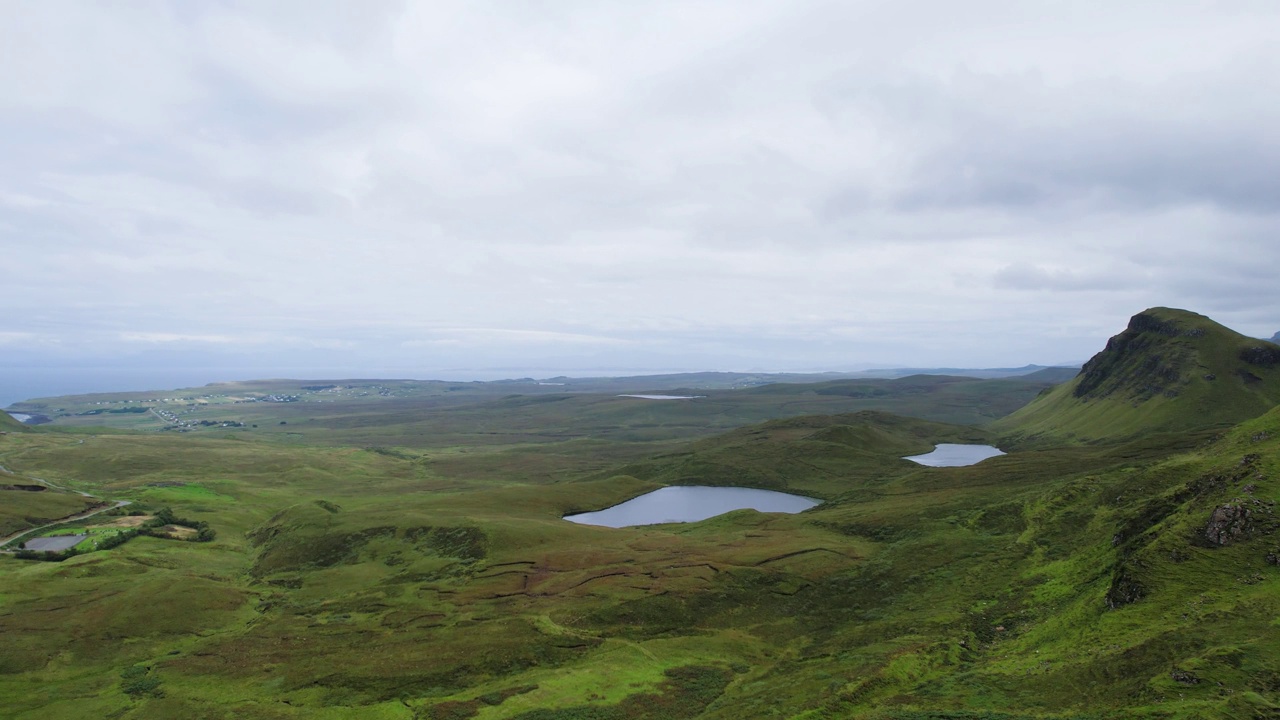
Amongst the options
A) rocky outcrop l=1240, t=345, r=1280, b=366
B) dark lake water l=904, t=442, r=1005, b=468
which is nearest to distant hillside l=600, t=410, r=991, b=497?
dark lake water l=904, t=442, r=1005, b=468

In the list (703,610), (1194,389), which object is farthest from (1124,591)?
(1194,389)

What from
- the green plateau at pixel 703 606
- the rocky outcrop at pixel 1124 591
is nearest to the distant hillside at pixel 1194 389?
the green plateau at pixel 703 606

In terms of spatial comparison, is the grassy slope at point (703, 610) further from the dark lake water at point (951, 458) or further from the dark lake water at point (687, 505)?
the dark lake water at point (951, 458)

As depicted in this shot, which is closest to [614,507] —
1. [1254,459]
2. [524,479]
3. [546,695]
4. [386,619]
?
[524,479]

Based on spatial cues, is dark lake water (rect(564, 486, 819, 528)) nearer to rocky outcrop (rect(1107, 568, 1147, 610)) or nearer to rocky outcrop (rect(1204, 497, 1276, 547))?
rocky outcrop (rect(1107, 568, 1147, 610))

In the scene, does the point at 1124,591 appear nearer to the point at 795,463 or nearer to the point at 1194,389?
the point at 795,463

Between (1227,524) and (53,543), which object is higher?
(1227,524)

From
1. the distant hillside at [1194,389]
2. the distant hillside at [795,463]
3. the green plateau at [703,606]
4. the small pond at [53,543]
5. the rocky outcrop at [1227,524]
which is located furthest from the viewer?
the distant hillside at [1194,389]

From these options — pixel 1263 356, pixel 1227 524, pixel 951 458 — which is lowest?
pixel 951 458

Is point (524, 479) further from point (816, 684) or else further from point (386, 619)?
point (816, 684)
